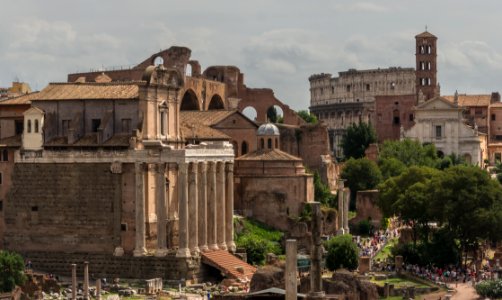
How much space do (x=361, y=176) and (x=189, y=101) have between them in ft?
53.7

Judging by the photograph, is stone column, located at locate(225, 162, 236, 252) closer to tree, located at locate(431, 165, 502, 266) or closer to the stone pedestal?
the stone pedestal

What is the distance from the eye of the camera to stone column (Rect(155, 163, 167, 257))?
2940 inches

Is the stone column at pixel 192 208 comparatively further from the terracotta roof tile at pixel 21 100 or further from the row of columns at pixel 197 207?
the terracotta roof tile at pixel 21 100

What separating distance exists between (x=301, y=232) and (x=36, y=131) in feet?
62.3

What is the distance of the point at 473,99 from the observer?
150m

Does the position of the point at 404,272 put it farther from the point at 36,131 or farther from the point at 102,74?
the point at 102,74

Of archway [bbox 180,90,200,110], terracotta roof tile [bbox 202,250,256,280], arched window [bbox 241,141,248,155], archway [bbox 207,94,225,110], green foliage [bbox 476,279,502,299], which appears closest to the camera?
green foliage [bbox 476,279,502,299]

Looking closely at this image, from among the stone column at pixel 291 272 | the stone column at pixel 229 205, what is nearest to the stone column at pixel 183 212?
the stone column at pixel 229 205

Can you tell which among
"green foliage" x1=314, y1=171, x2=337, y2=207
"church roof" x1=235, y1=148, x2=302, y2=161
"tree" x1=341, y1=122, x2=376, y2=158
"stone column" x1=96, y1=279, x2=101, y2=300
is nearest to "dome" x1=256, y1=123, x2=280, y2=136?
"church roof" x1=235, y1=148, x2=302, y2=161

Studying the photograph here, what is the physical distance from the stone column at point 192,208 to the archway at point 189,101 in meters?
23.3

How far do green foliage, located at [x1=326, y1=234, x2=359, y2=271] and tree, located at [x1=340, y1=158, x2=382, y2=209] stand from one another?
89.8ft

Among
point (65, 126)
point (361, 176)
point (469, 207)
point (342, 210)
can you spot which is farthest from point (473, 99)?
point (65, 126)

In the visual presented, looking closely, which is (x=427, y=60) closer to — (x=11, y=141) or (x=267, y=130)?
(x=267, y=130)

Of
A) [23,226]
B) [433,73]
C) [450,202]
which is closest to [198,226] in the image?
[23,226]
